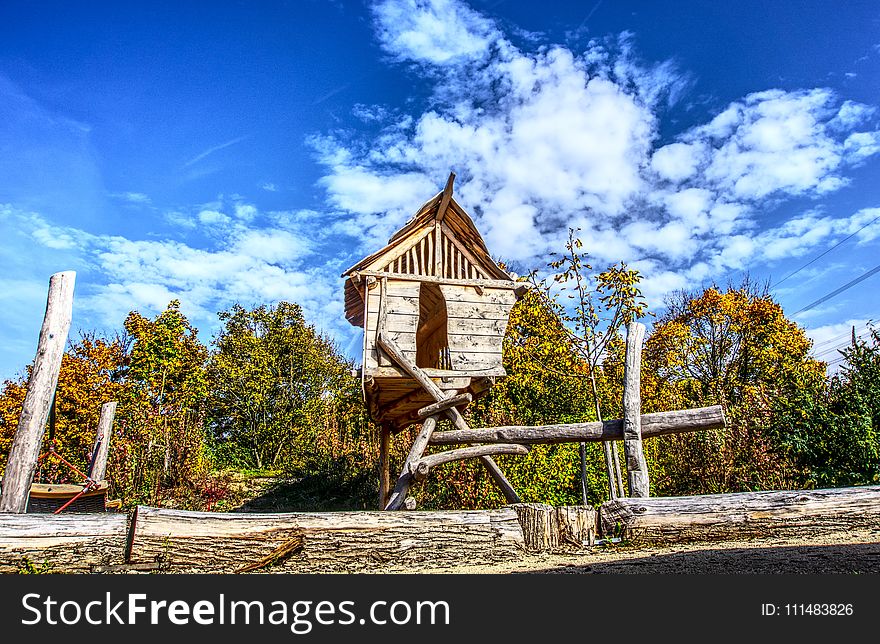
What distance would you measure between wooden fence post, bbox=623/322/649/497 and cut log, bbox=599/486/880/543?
642 millimetres

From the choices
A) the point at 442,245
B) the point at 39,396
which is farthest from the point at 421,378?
the point at 39,396

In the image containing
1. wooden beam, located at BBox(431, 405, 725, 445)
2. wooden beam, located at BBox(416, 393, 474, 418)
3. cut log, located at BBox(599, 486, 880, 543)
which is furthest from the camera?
wooden beam, located at BBox(416, 393, 474, 418)

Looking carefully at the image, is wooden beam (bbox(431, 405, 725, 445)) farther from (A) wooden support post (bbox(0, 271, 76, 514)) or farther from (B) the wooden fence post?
(A) wooden support post (bbox(0, 271, 76, 514))

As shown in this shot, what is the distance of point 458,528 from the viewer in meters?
6.67

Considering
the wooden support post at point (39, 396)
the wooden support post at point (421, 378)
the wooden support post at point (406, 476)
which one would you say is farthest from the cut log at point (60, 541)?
the wooden support post at point (421, 378)

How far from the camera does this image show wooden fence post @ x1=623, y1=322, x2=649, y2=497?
7766 mm

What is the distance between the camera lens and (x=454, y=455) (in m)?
8.96

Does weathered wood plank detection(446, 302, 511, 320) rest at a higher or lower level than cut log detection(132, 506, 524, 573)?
higher

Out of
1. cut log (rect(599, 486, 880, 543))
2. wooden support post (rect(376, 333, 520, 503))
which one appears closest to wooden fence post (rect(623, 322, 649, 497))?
cut log (rect(599, 486, 880, 543))

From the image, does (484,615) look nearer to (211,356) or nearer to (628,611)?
(628,611)

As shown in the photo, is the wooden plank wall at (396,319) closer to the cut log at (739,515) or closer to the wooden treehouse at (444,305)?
the wooden treehouse at (444,305)

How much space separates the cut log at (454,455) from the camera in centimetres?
864

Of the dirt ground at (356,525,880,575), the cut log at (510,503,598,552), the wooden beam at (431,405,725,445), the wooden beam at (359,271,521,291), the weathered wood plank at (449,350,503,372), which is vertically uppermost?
the wooden beam at (359,271,521,291)

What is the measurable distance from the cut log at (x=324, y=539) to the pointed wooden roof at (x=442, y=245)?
4458mm
